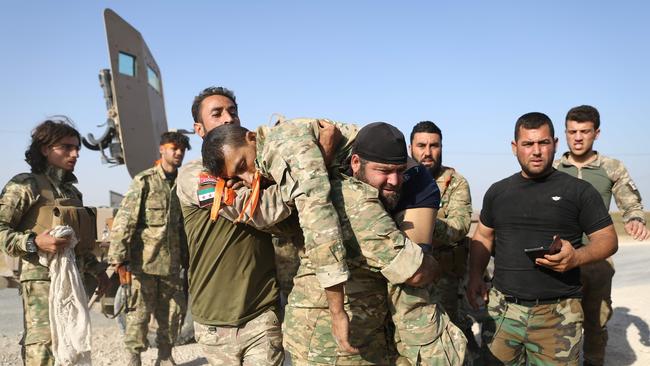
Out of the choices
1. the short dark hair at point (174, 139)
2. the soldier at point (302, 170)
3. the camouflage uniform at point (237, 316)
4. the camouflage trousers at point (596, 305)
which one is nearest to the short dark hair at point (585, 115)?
the camouflage trousers at point (596, 305)

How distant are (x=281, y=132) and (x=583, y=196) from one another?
1894mm

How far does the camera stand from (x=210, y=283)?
8.54ft

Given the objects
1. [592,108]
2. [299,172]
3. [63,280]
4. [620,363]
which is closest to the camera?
A: [299,172]

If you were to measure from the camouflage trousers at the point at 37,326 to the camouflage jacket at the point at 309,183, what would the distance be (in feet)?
7.15

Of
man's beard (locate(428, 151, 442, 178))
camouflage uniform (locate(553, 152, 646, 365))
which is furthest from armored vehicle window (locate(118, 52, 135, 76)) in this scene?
camouflage uniform (locate(553, 152, 646, 365))

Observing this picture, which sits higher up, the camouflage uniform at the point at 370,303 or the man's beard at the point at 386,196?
the man's beard at the point at 386,196

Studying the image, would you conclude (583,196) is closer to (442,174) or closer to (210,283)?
(442,174)

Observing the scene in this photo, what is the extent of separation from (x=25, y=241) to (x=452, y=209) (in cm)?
280

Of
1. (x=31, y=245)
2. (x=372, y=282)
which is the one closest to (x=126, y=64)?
(x=31, y=245)

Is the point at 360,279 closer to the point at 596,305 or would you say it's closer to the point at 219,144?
the point at 219,144

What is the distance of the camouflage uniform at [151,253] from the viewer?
4.92m

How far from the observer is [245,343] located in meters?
2.51

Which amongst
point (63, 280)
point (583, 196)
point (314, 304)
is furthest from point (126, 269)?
point (583, 196)

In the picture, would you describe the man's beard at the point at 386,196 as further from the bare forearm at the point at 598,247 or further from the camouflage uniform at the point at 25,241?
the camouflage uniform at the point at 25,241
